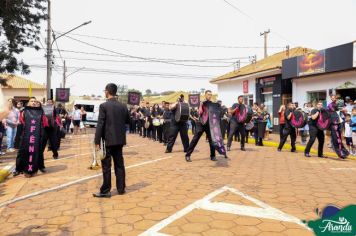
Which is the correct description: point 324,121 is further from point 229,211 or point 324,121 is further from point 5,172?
point 5,172

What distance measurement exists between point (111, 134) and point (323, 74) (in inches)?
584

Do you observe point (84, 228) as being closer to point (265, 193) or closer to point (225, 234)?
point (225, 234)

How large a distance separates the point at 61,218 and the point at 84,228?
1.93ft

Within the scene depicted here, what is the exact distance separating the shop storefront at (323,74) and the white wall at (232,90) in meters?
4.73

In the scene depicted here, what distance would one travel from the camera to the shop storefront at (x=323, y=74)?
1590 cm

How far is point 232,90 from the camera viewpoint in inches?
1118

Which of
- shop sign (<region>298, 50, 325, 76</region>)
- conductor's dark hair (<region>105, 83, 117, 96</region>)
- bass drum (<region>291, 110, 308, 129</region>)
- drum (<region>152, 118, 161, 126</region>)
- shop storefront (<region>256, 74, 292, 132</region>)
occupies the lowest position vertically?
drum (<region>152, 118, 161, 126</region>)

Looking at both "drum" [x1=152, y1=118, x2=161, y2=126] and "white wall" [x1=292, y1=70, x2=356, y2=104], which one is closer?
"drum" [x1=152, y1=118, x2=161, y2=126]

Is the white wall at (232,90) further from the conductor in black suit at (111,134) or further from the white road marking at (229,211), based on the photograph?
the white road marking at (229,211)

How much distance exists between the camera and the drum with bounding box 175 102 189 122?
10.4 metres

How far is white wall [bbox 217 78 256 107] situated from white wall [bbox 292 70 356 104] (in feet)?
15.8

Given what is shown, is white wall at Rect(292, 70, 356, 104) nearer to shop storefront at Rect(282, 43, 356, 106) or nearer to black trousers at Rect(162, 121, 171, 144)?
shop storefront at Rect(282, 43, 356, 106)

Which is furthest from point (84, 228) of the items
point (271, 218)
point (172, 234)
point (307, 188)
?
point (307, 188)

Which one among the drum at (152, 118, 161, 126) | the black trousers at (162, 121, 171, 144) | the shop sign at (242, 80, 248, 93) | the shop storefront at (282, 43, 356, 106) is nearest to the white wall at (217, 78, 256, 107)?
the shop sign at (242, 80, 248, 93)
